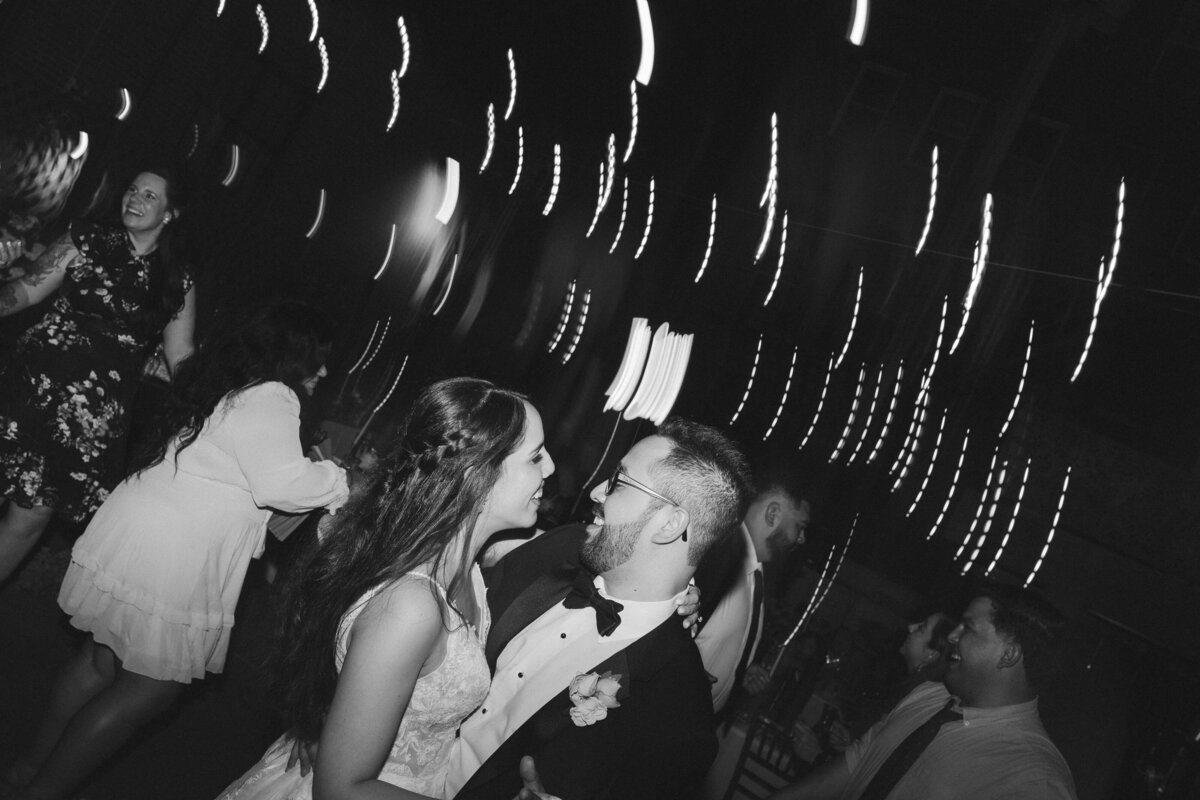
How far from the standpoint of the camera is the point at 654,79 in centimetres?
1016

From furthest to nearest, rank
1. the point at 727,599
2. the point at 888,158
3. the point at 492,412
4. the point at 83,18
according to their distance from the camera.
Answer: the point at 888,158 → the point at 83,18 → the point at 727,599 → the point at 492,412

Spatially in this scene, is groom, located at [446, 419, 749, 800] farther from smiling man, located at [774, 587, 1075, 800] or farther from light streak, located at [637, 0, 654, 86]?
light streak, located at [637, 0, 654, 86]

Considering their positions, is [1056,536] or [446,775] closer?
[446,775]

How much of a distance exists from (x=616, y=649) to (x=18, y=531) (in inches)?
94.9

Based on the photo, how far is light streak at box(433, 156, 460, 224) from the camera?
36.1 feet

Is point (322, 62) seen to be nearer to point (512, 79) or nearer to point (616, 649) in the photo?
point (512, 79)

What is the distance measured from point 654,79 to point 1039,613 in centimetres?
887

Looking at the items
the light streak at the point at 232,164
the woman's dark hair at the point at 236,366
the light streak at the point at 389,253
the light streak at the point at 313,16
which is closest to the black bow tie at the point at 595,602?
the woman's dark hair at the point at 236,366

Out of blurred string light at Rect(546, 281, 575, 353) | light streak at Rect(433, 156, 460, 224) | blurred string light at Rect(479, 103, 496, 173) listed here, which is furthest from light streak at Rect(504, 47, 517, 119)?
blurred string light at Rect(546, 281, 575, 353)

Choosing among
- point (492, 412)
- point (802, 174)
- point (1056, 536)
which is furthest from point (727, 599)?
point (802, 174)

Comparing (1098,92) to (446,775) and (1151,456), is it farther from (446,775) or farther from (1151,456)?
(446,775)

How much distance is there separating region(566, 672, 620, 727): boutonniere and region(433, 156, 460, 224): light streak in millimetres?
9916

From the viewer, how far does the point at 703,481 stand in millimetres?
2217

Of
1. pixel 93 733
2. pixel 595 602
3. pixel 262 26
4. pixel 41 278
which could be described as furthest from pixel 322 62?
pixel 595 602
